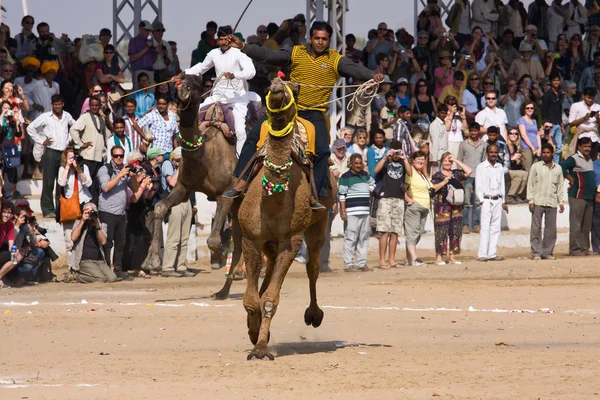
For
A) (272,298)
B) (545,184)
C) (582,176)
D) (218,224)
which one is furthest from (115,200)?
(582,176)

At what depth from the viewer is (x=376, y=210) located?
22125 millimetres

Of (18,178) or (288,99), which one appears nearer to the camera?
(288,99)

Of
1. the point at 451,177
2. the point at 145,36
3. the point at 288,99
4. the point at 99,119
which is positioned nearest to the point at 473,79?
the point at 451,177

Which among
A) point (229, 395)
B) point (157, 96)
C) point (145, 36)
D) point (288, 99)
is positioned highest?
point (145, 36)

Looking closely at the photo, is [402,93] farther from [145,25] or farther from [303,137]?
[303,137]

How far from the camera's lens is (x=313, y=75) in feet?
40.8

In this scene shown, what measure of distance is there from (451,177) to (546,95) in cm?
656

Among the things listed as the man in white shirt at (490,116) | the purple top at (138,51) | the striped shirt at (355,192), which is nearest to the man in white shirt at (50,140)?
the purple top at (138,51)

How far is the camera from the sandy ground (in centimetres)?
945

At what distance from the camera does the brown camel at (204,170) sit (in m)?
16.0

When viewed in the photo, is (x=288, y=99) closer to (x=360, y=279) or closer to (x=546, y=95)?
(x=360, y=279)

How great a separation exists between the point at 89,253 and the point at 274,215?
29.4 ft

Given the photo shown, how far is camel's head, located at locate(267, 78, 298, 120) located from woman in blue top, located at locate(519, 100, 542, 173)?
1591 centimetres

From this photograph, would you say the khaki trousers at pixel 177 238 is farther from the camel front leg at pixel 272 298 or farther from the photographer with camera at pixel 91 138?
the camel front leg at pixel 272 298
